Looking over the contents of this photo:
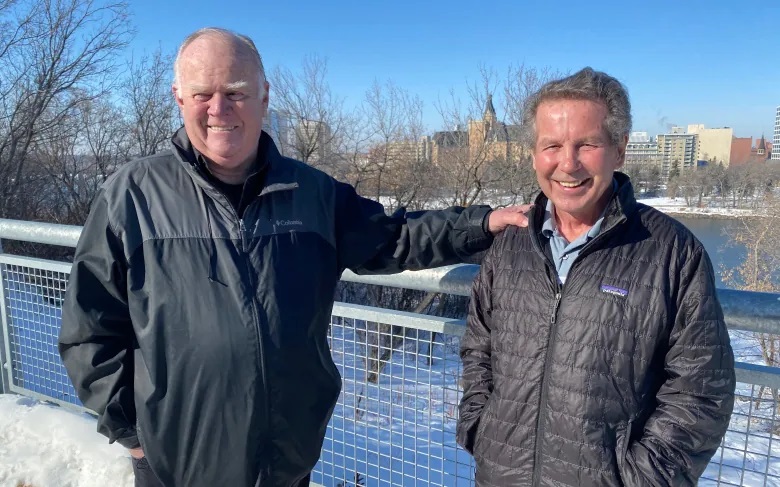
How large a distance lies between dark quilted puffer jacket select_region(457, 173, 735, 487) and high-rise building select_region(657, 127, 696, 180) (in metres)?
39.9

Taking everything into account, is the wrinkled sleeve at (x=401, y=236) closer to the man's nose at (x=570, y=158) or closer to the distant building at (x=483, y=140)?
the man's nose at (x=570, y=158)

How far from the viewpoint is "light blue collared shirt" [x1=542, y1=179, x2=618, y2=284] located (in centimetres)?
146

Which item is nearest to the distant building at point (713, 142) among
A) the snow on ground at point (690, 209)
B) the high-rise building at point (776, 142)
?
the high-rise building at point (776, 142)

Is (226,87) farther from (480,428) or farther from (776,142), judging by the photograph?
(776,142)

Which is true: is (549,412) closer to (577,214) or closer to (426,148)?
(577,214)

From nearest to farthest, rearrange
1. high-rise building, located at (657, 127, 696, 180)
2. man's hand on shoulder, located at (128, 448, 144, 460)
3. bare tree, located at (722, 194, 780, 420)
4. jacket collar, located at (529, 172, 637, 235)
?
jacket collar, located at (529, 172, 637, 235) < man's hand on shoulder, located at (128, 448, 144, 460) < bare tree, located at (722, 194, 780, 420) < high-rise building, located at (657, 127, 696, 180)

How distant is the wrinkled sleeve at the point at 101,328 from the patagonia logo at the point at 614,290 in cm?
141

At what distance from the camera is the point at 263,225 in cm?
165

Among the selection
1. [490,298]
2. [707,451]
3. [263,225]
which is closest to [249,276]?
[263,225]

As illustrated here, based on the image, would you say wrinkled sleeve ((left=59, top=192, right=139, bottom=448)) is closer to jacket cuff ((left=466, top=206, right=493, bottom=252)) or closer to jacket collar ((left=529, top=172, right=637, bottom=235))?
jacket cuff ((left=466, top=206, right=493, bottom=252))

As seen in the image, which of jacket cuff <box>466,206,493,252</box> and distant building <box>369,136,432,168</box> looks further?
distant building <box>369,136,432,168</box>

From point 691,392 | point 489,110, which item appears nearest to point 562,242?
point 691,392

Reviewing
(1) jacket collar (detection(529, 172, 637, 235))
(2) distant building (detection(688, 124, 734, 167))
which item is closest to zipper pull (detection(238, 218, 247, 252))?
(1) jacket collar (detection(529, 172, 637, 235))

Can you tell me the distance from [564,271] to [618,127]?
415 millimetres
